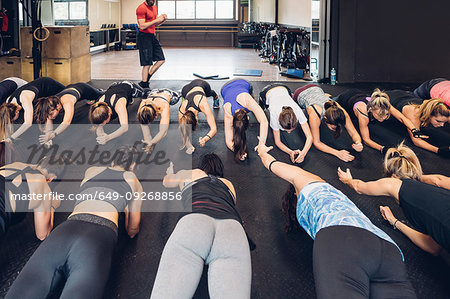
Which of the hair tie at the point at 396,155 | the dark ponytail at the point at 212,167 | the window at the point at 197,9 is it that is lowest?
the dark ponytail at the point at 212,167

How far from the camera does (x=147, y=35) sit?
552 cm

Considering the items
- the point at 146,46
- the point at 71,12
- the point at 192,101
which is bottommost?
the point at 192,101

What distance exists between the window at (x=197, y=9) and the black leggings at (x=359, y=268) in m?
15.7

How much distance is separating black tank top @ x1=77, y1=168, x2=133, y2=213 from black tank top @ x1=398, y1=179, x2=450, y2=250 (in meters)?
1.42

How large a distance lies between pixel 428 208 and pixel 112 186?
155 cm

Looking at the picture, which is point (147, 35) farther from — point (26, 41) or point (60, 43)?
point (26, 41)

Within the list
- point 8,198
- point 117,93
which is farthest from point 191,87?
point 8,198

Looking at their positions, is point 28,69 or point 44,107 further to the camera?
point 28,69

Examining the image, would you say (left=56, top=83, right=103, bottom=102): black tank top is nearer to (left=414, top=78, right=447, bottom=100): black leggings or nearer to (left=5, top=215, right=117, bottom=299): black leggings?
(left=5, top=215, right=117, bottom=299): black leggings

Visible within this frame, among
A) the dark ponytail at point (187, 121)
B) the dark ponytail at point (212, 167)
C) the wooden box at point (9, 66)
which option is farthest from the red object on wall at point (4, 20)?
the dark ponytail at point (212, 167)

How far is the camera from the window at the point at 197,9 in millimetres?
15773

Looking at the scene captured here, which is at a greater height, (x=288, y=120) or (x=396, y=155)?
(x=288, y=120)

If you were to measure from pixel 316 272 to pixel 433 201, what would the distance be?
687mm

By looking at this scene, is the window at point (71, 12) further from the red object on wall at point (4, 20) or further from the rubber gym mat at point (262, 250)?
the rubber gym mat at point (262, 250)
